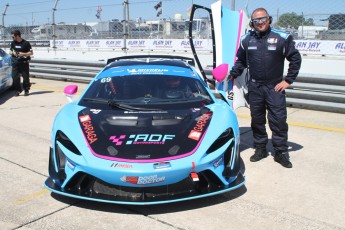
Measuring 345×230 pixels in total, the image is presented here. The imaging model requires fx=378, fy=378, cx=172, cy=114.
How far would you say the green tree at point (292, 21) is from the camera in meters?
13.4

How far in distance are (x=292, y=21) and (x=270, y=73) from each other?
10592 mm

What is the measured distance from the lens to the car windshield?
4168 millimetres

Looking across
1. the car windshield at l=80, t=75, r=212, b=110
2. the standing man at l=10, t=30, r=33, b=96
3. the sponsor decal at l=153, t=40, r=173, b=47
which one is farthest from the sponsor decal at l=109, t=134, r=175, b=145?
the sponsor decal at l=153, t=40, r=173, b=47

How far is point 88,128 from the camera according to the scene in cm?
361

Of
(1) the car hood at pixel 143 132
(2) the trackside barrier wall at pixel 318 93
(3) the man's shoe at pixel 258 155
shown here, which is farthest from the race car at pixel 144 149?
(2) the trackside barrier wall at pixel 318 93

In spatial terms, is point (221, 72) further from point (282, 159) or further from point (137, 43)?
point (137, 43)

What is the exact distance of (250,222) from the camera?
3168 millimetres

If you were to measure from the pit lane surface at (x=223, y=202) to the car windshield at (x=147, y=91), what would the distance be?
104 cm

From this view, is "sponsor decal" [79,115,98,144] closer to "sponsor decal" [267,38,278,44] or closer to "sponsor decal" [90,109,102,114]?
"sponsor decal" [90,109,102,114]

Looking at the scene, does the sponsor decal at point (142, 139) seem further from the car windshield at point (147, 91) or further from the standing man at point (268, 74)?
the standing man at point (268, 74)

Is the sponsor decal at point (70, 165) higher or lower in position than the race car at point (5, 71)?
lower

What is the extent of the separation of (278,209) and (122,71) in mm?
2437

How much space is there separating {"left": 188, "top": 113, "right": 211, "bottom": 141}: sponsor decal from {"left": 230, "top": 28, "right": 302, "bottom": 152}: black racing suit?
1075mm

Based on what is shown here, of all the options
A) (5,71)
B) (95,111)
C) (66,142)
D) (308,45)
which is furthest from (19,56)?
(308,45)
